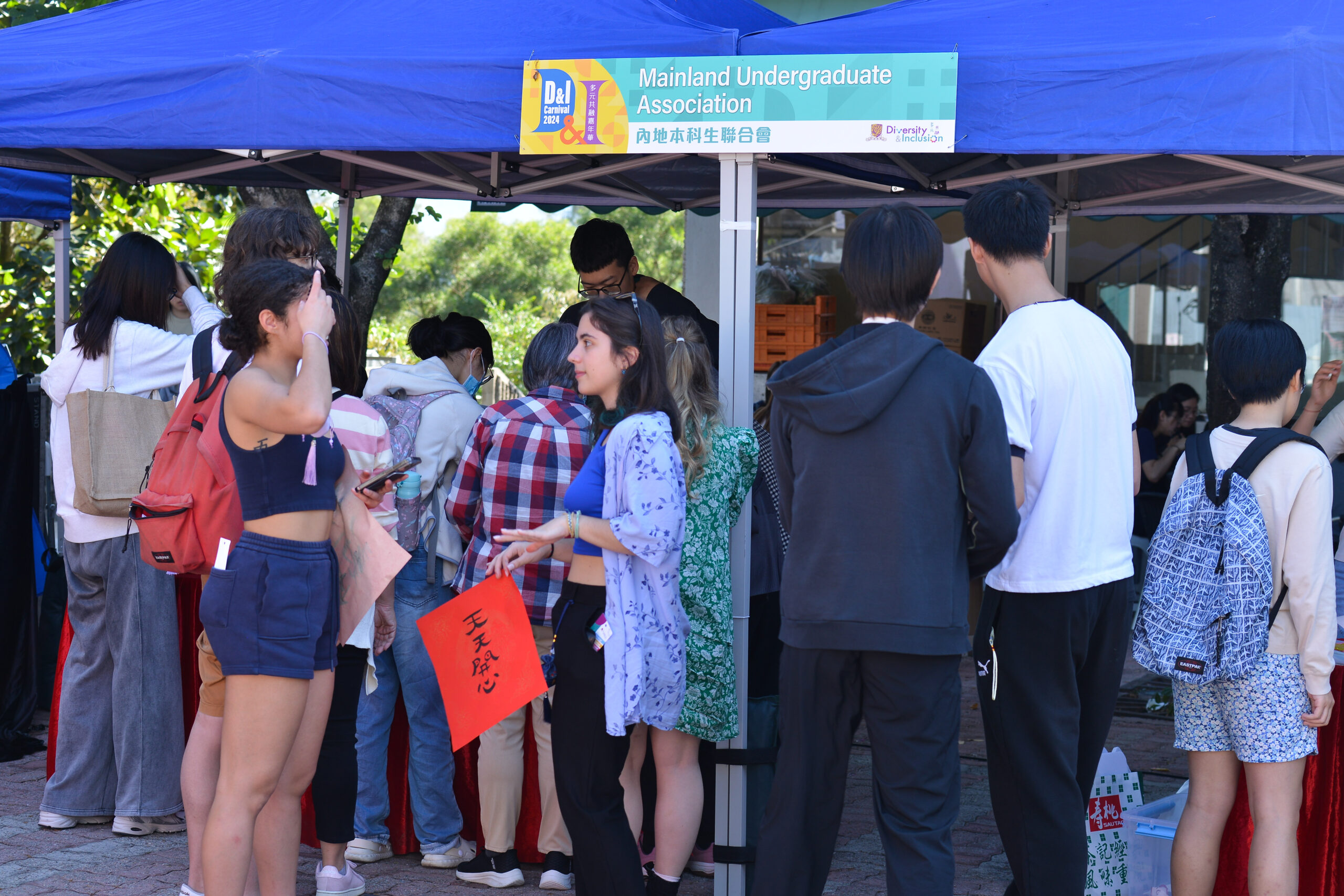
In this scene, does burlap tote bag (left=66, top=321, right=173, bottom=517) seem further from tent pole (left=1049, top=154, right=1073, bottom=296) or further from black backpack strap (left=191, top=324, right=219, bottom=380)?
tent pole (left=1049, top=154, right=1073, bottom=296)

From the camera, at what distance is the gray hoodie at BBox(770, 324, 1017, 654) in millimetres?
2723

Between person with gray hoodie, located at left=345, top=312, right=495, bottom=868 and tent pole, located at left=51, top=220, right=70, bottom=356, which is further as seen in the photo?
tent pole, located at left=51, top=220, right=70, bottom=356

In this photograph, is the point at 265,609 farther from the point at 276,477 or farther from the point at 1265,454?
the point at 1265,454

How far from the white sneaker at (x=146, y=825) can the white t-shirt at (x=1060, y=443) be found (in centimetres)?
310

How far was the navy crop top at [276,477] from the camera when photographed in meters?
2.99

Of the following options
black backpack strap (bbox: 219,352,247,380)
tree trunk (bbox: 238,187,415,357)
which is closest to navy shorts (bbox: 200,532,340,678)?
black backpack strap (bbox: 219,352,247,380)

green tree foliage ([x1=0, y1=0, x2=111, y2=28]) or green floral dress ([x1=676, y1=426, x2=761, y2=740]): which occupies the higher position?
green tree foliage ([x1=0, y1=0, x2=111, y2=28])

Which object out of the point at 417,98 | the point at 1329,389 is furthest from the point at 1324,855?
the point at 417,98

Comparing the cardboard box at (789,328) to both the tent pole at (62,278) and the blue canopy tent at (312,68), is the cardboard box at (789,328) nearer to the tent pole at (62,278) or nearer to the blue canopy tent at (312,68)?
the blue canopy tent at (312,68)

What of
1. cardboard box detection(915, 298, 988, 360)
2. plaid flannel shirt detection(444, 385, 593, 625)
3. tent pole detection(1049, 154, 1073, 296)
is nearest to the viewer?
plaid flannel shirt detection(444, 385, 593, 625)

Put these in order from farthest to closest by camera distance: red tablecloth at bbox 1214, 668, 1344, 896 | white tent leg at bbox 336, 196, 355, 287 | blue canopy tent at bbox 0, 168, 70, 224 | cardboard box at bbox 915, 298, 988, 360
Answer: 1. cardboard box at bbox 915, 298, 988, 360
2. white tent leg at bbox 336, 196, 355, 287
3. blue canopy tent at bbox 0, 168, 70, 224
4. red tablecloth at bbox 1214, 668, 1344, 896

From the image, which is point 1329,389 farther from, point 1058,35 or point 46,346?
point 46,346

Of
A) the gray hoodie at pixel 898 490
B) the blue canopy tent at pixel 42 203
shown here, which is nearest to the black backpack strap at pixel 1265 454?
the gray hoodie at pixel 898 490

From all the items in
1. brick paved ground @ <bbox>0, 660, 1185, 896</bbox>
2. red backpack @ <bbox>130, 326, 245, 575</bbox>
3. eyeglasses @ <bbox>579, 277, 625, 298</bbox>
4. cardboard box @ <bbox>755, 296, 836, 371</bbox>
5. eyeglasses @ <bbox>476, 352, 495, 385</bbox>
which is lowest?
brick paved ground @ <bbox>0, 660, 1185, 896</bbox>
